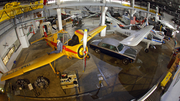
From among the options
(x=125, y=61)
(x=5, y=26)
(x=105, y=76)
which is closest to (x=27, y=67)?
(x=5, y=26)

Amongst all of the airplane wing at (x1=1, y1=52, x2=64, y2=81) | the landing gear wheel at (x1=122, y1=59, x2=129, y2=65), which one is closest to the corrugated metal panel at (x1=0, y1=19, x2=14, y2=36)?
the airplane wing at (x1=1, y1=52, x2=64, y2=81)

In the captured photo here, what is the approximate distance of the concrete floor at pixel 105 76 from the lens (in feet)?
23.1

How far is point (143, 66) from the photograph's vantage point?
32.3 ft

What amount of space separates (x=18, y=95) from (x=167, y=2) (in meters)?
25.4

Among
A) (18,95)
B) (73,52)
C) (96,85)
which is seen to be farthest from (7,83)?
(96,85)

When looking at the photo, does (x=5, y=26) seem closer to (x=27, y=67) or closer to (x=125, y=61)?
(x=27, y=67)

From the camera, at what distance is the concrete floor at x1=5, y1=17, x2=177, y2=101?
23.1ft

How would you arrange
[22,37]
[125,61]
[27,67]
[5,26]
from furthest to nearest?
[22,37], [125,61], [5,26], [27,67]

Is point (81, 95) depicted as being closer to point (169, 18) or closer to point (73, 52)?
point (73, 52)

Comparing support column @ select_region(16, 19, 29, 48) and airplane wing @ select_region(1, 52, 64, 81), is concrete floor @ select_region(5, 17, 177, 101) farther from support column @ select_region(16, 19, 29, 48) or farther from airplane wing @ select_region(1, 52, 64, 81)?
airplane wing @ select_region(1, 52, 64, 81)

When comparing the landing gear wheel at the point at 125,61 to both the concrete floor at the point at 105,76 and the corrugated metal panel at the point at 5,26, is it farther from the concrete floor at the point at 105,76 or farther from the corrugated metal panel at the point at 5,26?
the corrugated metal panel at the point at 5,26

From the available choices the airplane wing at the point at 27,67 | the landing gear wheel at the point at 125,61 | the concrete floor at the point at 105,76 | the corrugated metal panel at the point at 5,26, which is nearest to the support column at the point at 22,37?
the concrete floor at the point at 105,76

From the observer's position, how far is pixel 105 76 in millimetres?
8680

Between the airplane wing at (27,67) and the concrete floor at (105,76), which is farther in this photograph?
the concrete floor at (105,76)
